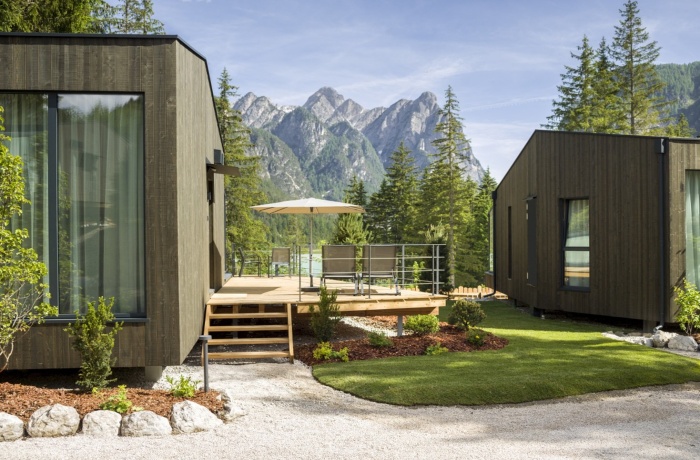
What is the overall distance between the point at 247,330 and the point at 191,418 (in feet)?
11.2

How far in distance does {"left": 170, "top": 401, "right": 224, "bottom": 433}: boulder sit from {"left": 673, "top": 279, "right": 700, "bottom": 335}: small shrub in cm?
792

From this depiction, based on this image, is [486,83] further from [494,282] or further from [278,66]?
[278,66]

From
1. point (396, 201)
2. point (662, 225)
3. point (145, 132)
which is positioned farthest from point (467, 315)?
point (396, 201)

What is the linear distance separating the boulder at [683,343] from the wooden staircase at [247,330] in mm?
5882

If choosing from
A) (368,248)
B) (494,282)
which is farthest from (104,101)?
(494,282)

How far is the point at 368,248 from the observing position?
9664 mm

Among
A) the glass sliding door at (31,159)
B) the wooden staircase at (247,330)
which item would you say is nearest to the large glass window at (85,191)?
the glass sliding door at (31,159)

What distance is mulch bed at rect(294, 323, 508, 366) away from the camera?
827 cm

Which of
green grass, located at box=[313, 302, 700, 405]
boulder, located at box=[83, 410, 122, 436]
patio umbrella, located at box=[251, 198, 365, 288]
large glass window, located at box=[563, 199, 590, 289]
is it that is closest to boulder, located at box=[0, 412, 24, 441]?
boulder, located at box=[83, 410, 122, 436]

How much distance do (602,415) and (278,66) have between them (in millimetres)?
73718

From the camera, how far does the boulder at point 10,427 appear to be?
4863 millimetres

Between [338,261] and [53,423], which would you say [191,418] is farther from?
[338,261]

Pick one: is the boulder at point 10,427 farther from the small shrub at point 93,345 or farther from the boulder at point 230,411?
the boulder at point 230,411

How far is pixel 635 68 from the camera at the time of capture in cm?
3186
